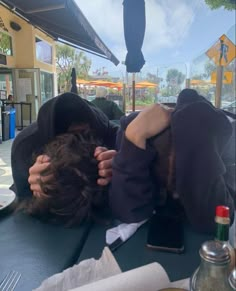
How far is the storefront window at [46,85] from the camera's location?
769cm

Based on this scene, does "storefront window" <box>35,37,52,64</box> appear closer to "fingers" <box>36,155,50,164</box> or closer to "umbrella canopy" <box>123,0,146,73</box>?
"umbrella canopy" <box>123,0,146,73</box>

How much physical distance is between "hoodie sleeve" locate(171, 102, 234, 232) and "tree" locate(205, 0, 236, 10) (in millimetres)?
397

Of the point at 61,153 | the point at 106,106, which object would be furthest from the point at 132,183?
the point at 106,106

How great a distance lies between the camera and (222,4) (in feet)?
2.69

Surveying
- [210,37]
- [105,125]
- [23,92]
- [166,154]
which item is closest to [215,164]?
[166,154]

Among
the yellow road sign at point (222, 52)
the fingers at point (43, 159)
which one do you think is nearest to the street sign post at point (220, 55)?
the yellow road sign at point (222, 52)

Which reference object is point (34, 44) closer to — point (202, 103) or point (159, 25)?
point (159, 25)

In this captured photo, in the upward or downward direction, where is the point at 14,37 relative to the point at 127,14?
upward

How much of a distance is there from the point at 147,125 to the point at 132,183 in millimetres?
145

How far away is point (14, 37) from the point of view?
23.6ft

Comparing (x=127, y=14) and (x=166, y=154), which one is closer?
(x=166, y=154)

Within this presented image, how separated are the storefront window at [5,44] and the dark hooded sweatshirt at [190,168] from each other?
7.11 meters

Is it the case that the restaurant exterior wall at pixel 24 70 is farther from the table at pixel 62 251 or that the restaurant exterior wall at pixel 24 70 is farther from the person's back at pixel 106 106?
the table at pixel 62 251

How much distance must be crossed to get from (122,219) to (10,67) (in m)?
7.50
